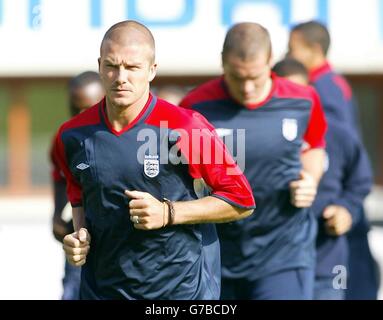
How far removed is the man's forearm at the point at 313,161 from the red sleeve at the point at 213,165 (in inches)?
61.9

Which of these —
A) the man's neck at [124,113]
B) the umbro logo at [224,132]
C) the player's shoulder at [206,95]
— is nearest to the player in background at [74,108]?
the player's shoulder at [206,95]

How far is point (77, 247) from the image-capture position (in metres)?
5.24

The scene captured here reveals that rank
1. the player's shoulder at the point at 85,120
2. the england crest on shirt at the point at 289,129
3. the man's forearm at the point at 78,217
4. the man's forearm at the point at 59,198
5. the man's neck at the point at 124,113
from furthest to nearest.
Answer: the man's forearm at the point at 59,198 → the england crest on shirt at the point at 289,129 → the man's forearm at the point at 78,217 → the player's shoulder at the point at 85,120 → the man's neck at the point at 124,113

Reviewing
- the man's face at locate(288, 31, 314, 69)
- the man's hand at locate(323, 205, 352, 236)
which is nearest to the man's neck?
the man's hand at locate(323, 205, 352, 236)

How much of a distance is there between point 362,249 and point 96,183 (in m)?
3.15

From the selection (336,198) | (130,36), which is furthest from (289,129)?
(130,36)

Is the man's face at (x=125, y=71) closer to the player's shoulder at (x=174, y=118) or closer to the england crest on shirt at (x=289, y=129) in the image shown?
the player's shoulder at (x=174, y=118)

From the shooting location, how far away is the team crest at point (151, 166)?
5.24m

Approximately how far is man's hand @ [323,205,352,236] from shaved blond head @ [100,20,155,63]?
246cm

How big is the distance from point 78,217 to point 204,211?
0.65 meters

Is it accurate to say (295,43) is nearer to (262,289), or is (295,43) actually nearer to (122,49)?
(262,289)

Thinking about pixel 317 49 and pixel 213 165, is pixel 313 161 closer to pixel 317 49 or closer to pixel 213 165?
pixel 213 165
